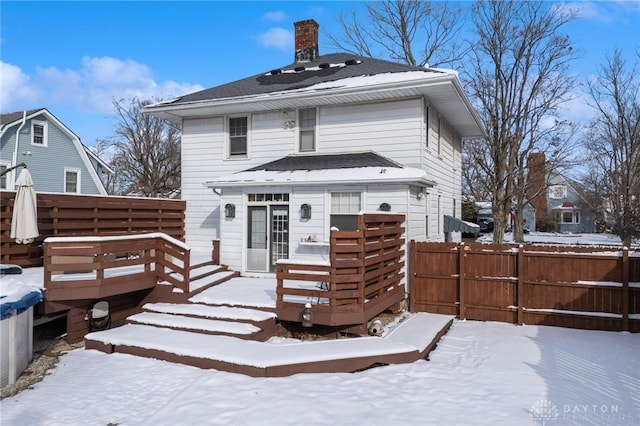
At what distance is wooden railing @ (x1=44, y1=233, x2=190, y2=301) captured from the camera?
21.5ft

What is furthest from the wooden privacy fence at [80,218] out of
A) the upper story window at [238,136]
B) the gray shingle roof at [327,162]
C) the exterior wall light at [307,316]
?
the exterior wall light at [307,316]

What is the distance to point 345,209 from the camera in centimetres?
995

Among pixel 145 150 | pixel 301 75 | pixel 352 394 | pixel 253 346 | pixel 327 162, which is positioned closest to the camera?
pixel 352 394

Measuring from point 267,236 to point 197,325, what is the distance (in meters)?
4.00

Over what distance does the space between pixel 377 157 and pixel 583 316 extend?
5.69 meters

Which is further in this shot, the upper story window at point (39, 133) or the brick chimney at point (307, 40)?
the upper story window at point (39, 133)

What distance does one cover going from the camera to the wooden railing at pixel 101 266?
657 cm

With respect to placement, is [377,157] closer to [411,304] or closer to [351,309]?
[411,304]

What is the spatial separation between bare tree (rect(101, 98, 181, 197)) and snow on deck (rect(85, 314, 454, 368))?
27.9 m

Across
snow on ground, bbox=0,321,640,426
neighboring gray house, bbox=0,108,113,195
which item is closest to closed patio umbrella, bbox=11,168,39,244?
snow on ground, bbox=0,321,640,426

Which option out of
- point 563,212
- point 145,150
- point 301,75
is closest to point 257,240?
point 301,75

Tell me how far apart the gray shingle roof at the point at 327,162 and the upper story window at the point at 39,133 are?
14.8 metres

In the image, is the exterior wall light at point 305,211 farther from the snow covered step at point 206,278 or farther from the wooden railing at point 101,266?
the wooden railing at point 101,266

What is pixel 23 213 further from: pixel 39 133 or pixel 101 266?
pixel 39 133
